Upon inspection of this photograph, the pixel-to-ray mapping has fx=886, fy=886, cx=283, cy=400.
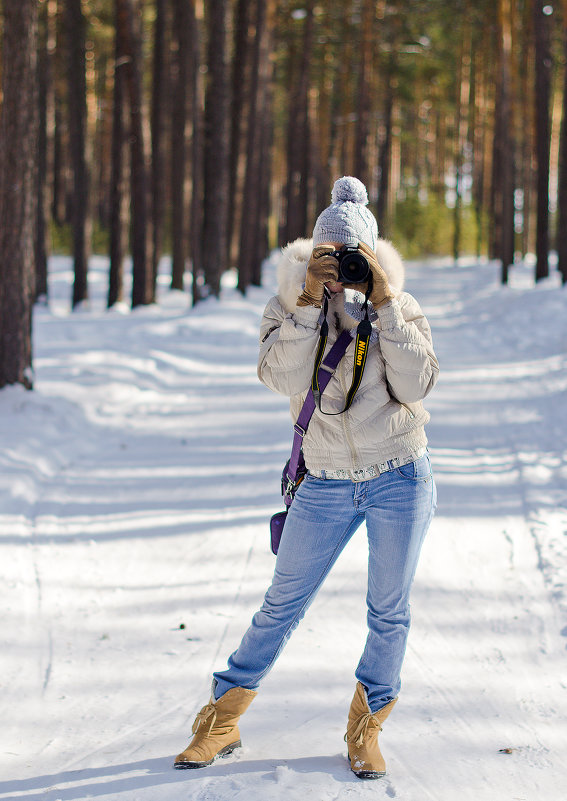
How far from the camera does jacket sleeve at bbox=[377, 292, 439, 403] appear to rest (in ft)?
9.88

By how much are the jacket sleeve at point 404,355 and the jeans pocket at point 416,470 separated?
25 cm

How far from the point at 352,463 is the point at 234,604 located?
2190 millimetres

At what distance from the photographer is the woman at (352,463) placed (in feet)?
10.0

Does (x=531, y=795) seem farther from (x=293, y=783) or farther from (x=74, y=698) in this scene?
(x=74, y=698)

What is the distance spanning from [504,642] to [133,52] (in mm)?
15608

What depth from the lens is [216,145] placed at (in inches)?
773

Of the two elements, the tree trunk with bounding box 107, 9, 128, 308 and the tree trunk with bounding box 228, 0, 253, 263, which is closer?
the tree trunk with bounding box 107, 9, 128, 308

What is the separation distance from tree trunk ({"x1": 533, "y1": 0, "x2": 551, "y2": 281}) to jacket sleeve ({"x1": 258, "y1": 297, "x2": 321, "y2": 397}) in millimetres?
17286

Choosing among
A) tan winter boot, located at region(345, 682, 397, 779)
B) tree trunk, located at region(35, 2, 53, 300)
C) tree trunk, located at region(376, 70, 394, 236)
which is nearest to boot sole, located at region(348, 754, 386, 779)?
tan winter boot, located at region(345, 682, 397, 779)

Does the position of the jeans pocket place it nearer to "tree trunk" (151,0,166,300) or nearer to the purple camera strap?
the purple camera strap

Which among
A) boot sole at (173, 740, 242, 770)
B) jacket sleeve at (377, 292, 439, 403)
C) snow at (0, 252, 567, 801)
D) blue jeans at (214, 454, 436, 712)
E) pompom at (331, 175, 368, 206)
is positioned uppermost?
Answer: pompom at (331, 175, 368, 206)

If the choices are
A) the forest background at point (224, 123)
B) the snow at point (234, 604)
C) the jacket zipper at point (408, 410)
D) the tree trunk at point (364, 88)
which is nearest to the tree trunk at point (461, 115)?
the forest background at point (224, 123)

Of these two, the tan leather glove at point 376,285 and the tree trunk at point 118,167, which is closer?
the tan leather glove at point 376,285

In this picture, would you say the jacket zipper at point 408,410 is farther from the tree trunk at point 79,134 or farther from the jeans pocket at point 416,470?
the tree trunk at point 79,134
